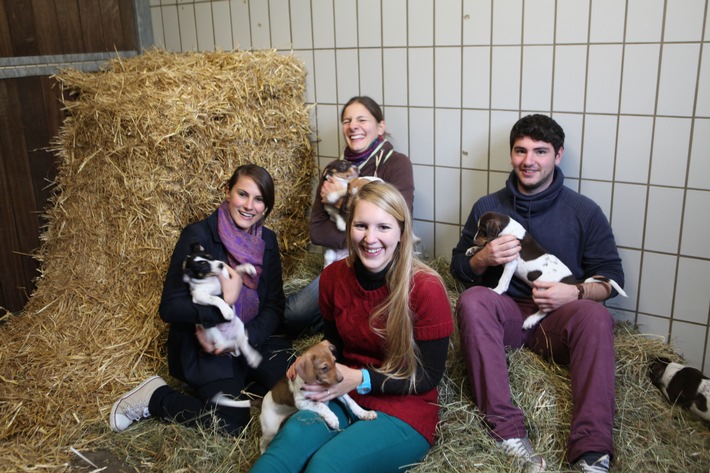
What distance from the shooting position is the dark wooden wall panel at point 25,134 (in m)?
4.21

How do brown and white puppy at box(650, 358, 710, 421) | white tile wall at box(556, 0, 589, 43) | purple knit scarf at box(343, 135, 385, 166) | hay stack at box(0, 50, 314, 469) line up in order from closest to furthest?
brown and white puppy at box(650, 358, 710, 421) < white tile wall at box(556, 0, 589, 43) < hay stack at box(0, 50, 314, 469) < purple knit scarf at box(343, 135, 385, 166)

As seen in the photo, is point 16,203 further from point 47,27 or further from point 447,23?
point 447,23

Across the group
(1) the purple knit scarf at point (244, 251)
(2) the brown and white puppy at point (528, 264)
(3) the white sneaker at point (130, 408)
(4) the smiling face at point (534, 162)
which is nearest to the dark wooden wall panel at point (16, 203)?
(3) the white sneaker at point (130, 408)

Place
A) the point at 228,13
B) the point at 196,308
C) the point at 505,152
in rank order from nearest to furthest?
the point at 196,308
the point at 505,152
the point at 228,13

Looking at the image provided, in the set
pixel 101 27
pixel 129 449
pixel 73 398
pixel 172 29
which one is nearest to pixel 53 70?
pixel 101 27

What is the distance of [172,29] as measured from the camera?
200 inches

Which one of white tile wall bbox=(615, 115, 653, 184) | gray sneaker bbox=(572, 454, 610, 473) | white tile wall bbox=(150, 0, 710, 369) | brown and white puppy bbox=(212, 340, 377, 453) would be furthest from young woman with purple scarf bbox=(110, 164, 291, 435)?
white tile wall bbox=(615, 115, 653, 184)

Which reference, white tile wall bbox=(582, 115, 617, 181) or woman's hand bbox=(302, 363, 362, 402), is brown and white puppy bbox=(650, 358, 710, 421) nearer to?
white tile wall bbox=(582, 115, 617, 181)

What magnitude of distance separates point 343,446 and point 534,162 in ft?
5.44

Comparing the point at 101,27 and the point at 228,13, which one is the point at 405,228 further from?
the point at 101,27

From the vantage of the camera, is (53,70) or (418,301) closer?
(418,301)

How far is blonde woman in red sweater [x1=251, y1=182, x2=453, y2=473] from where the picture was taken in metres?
2.45

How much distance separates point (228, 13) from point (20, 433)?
120 inches

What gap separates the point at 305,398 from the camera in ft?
8.32
